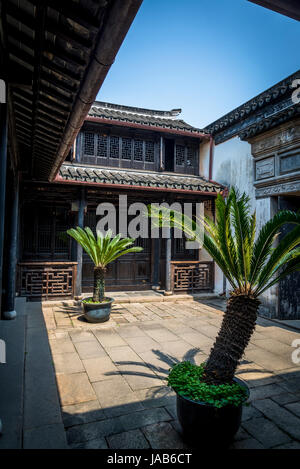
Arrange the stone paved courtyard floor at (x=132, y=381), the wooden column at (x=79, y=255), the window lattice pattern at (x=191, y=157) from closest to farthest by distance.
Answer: the stone paved courtyard floor at (x=132, y=381) → the wooden column at (x=79, y=255) → the window lattice pattern at (x=191, y=157)

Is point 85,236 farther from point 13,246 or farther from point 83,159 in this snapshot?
point 83,159

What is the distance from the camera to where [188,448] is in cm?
258

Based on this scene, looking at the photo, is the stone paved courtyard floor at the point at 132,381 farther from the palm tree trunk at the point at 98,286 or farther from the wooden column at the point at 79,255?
the wooden column at the point at 79,255

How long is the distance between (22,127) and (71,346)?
3635mm

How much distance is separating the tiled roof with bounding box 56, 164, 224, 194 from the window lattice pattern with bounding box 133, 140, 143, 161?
0.57 metres

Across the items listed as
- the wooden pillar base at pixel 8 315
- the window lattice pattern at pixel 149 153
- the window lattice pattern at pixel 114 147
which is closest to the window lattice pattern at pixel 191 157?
the window lattice pattern at pixel 149 153

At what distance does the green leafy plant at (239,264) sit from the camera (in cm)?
281

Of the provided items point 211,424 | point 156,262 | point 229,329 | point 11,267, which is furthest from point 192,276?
point 211,424

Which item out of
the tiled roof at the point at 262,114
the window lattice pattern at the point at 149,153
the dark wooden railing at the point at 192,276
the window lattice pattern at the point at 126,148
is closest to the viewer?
the tiled roof at the point at 262,114

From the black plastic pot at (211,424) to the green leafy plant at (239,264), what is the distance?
322 millimetres

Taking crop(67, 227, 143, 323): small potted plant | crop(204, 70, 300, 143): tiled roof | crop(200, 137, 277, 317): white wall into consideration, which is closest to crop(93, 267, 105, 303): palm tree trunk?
crop(67, 227, 143, 323): small potted plant

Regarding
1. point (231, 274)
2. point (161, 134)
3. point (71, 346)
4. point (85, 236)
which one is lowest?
point (71, 346)

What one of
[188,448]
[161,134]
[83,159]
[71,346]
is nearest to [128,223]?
[83,159]
